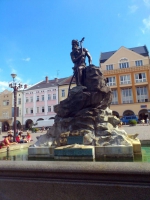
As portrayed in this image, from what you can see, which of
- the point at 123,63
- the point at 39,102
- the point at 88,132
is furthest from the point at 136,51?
the point at 88,132

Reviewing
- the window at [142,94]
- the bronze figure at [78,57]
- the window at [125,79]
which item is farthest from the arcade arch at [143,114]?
the bronze figure at [78,57]

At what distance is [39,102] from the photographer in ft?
147

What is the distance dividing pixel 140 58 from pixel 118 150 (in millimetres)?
36744

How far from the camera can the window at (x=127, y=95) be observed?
37031mm

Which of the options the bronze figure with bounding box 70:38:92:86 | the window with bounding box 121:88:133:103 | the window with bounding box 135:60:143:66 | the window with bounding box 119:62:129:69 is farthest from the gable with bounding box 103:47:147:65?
the bronze figure with bounding box 70:38:92:86

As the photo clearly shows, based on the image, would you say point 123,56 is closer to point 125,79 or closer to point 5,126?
point 125,79

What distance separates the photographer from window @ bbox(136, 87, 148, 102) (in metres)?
36.2

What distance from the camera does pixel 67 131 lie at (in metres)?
6.04

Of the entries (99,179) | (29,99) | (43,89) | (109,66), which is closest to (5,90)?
(29,99)

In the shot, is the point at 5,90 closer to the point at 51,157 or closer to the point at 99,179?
the point at 51,157

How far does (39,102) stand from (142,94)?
2406cm

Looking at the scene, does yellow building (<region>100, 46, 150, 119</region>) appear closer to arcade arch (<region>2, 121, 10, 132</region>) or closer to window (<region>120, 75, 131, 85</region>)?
window (<region>120, 75, 131, 85</region>)

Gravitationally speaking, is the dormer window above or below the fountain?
above

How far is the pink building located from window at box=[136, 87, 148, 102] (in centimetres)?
1854
